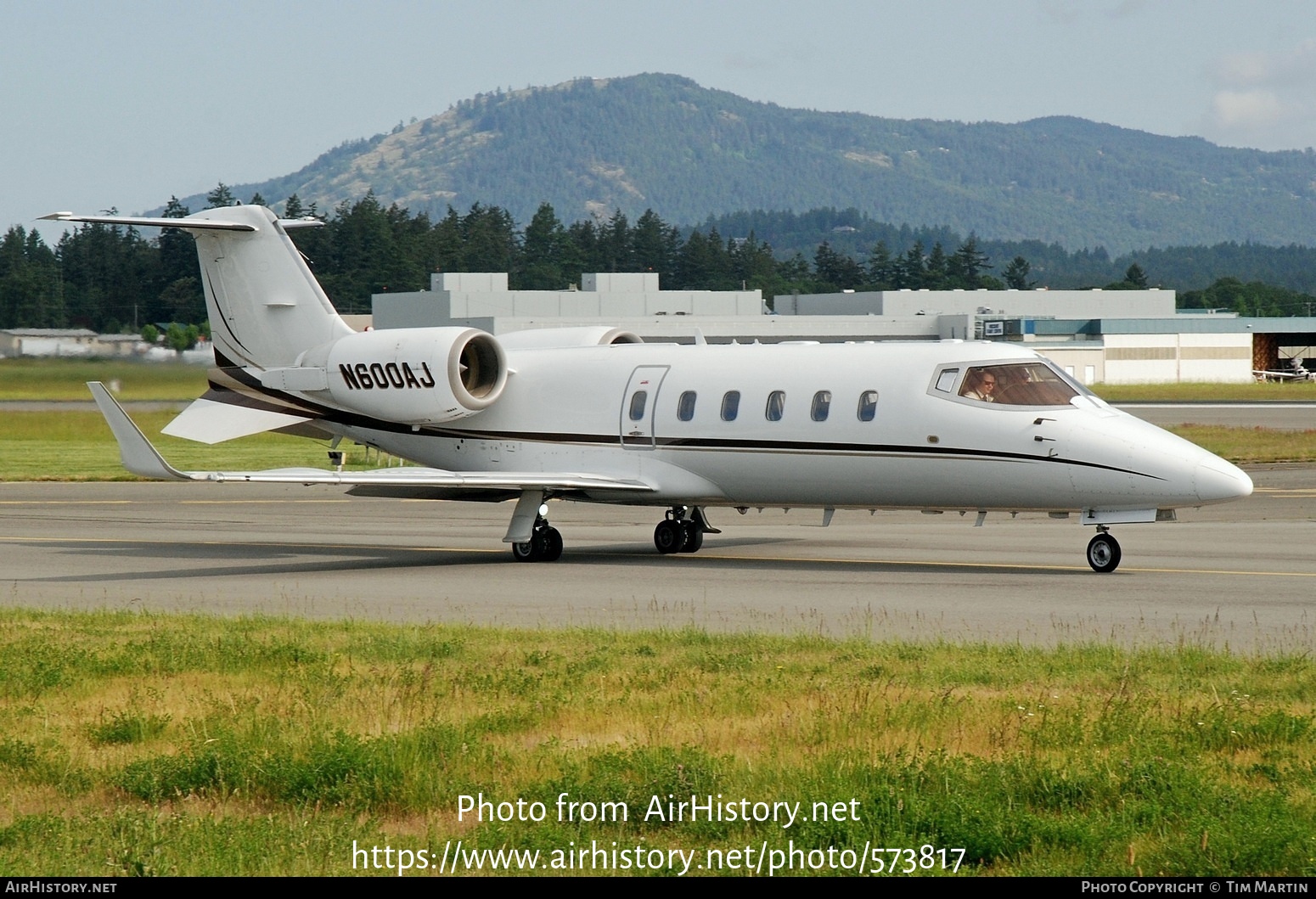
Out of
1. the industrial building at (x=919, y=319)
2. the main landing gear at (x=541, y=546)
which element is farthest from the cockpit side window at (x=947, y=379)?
the industrial building at (x=919, y=319)

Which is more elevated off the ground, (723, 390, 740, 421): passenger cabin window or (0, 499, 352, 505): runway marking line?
(723, 390, 740, 421): passenger cabin window

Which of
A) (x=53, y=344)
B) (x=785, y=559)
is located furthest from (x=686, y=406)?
(x=53, y=344)

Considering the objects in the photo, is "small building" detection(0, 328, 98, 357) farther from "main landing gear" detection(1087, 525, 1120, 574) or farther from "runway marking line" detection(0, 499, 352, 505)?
"main landing gear" detection(1087, 525, 1120, 574)

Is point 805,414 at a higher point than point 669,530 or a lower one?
higher

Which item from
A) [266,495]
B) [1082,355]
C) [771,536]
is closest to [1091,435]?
[771,536]

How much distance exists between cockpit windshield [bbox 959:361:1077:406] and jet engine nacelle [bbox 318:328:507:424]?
741cm

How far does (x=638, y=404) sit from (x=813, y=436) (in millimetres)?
3002

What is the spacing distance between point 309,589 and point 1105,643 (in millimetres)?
9956

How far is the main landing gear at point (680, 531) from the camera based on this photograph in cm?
2384

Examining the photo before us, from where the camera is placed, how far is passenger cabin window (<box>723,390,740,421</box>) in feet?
73.4

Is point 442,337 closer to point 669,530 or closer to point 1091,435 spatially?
point 669,530

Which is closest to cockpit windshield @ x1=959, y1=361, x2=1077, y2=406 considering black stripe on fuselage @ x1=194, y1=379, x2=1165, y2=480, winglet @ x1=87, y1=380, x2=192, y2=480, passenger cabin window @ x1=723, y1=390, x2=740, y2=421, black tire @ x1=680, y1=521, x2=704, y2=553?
black stripe on fuselage @ x1=194, y1=379, x2=1165, y2=480

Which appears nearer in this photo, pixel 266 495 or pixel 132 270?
pixel 266 495

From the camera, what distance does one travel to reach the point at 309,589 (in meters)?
19.7
